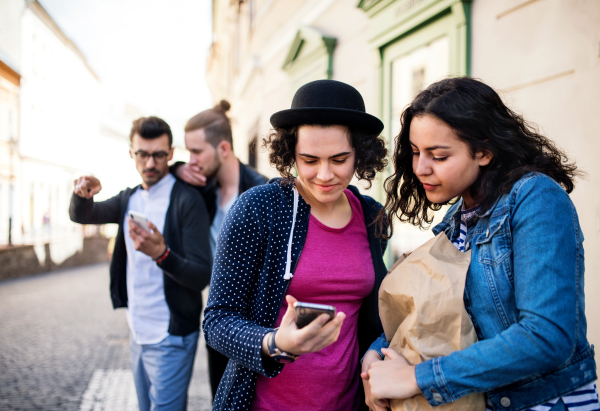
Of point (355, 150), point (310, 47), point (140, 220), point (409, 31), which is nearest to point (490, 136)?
point (355, 150)

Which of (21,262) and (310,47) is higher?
(310,47)

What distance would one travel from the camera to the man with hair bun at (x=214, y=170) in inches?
113

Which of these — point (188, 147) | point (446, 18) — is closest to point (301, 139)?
point (188, 147)

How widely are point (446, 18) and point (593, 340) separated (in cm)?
246

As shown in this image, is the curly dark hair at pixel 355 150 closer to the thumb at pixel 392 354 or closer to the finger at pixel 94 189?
the thumb at pixel 392 354

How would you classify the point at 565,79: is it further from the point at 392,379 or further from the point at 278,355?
the point at 278,355

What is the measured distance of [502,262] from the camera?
1069mm

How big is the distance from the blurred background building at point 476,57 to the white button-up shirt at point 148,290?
2.50 feet

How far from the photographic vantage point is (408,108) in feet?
4.58

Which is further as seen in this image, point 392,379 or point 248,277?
point 248,277

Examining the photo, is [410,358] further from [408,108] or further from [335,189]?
[408,108]

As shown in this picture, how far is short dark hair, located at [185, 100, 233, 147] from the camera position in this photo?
121 inches

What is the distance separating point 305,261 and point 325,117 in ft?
1.66

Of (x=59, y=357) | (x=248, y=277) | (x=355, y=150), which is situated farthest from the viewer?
(x=59, y=357)
